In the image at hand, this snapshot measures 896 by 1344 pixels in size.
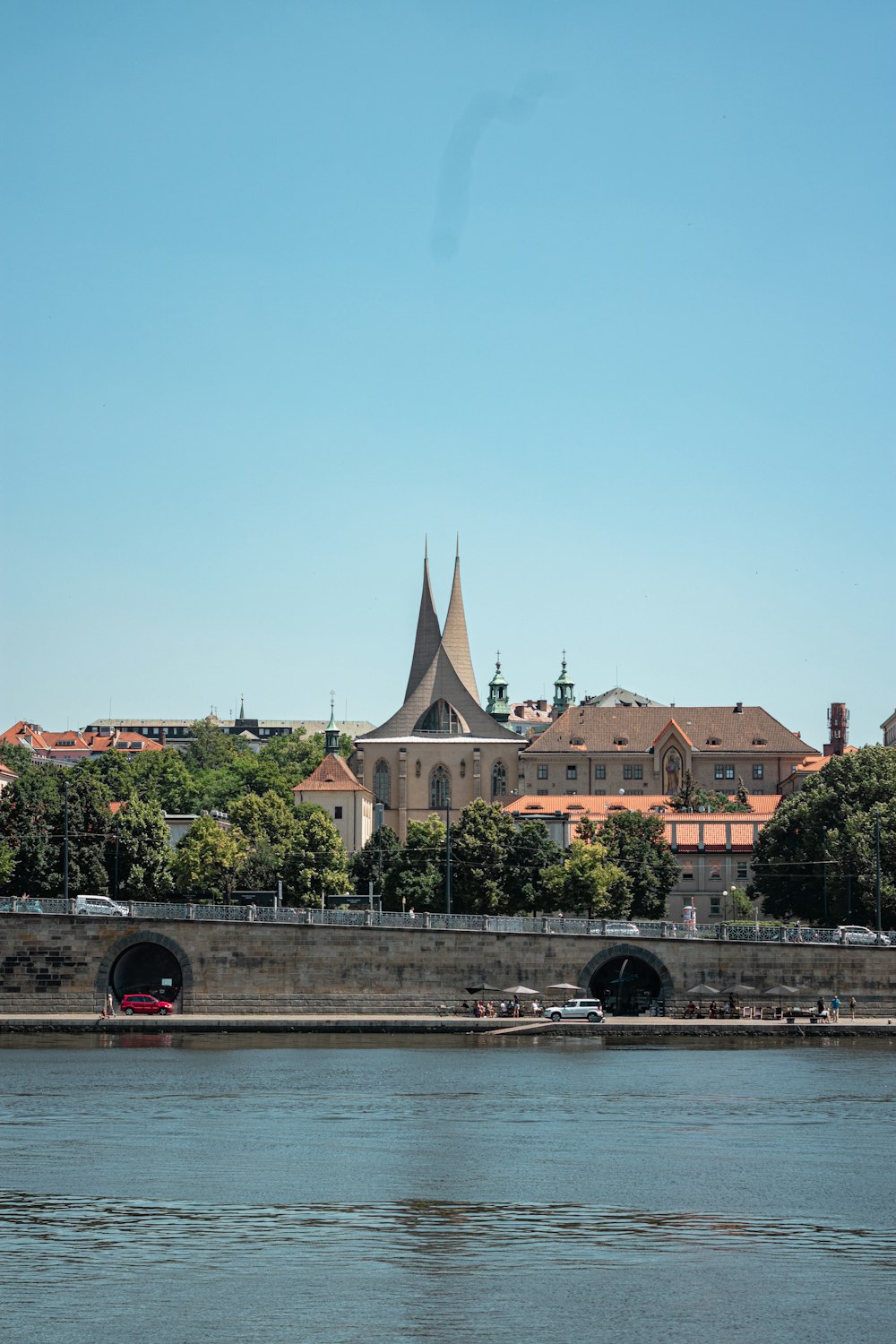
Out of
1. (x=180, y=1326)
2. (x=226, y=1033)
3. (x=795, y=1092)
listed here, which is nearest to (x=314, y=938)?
(x=226, y=1033)

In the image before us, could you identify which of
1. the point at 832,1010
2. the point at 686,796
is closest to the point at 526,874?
the point at 832,1010

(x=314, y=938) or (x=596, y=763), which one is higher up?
(x=596, y=763)

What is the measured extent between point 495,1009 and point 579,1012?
408cm

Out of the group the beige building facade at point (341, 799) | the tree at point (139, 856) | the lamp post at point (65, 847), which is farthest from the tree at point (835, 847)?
the beige building facade at point (341, 799)

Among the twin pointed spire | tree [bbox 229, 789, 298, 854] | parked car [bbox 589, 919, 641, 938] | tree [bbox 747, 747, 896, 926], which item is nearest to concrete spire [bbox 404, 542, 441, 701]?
the twin pointed spire

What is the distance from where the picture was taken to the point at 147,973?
305ft

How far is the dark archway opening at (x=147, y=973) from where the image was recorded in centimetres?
8344

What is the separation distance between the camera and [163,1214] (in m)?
36.1

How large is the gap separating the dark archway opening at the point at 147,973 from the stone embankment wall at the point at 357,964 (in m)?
1.22

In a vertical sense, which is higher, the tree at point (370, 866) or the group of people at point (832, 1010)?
the tree at point (370, 866)

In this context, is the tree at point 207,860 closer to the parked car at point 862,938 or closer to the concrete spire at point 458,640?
the parked car at point 862,938

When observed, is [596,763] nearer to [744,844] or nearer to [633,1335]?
[744,844]

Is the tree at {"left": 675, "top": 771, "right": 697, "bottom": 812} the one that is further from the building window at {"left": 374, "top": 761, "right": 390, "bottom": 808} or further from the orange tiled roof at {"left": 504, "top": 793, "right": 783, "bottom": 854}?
the building window at {"left": 374, "top": 761, "right": 390, "bottom": 808}

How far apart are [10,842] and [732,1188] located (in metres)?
61.5
